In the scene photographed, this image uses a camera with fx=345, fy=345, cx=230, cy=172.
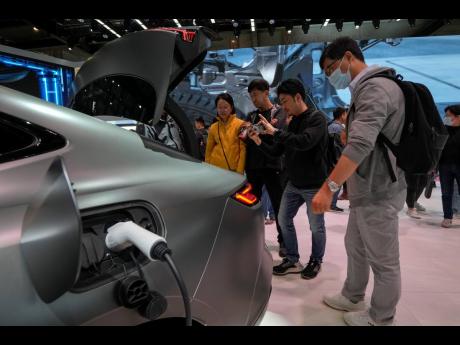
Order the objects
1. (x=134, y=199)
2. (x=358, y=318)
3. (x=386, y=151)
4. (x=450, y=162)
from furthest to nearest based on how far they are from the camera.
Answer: (x=450, y=162) < (x=358, y=318) < (x=386, y=151) < (x=134, y=199)

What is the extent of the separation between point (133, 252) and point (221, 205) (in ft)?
1.04

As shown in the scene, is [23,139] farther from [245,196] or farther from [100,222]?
[245,196]

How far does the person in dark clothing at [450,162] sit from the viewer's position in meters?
4.31

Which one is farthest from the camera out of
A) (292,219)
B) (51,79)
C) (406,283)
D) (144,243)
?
(51,79)

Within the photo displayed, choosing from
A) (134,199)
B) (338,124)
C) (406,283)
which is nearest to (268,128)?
(406,283)

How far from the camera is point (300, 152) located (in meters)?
2.51

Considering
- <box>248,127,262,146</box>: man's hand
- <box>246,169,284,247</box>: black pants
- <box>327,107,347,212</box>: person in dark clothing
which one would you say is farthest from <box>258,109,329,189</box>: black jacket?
<box>327,107,347,212</box>: person in dark clothing

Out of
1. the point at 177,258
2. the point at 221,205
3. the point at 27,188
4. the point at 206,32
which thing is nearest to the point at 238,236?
the point at 221,205

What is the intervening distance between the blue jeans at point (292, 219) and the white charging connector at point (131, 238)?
6.38 feet

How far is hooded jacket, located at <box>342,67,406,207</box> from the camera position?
163 centimetres

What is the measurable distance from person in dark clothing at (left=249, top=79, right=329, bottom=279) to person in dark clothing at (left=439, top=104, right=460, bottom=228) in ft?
8.55

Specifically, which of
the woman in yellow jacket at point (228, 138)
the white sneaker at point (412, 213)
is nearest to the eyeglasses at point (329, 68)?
the woman in yellow jacket at point (228, 138)

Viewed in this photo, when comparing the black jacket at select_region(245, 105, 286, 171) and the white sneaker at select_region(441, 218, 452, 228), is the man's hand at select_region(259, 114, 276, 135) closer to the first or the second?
the black jacket at select_region(245, 105, 286, 171)

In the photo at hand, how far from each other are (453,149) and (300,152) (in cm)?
293
